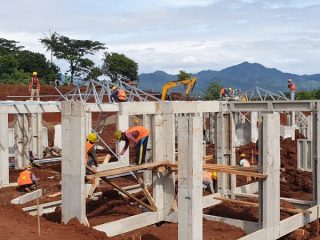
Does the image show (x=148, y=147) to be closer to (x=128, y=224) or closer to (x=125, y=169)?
(x=128, y=224)

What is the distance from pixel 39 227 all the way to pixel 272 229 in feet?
16.4

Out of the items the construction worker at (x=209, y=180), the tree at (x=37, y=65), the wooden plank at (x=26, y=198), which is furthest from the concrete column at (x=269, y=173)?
the tree at (x=37, y=65)

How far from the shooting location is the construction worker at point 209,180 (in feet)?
45.4

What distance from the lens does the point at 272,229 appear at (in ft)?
34.0

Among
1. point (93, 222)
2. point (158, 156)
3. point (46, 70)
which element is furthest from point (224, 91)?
point (46, 70)

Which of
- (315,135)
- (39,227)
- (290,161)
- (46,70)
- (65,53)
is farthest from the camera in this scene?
(65,53)

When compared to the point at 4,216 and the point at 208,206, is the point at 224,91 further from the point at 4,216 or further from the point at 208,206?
the point at 4,216

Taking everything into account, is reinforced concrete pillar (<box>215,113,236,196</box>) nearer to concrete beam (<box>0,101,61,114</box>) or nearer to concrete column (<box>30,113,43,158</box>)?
concrete beam (<box>0,101,61,114</box>)

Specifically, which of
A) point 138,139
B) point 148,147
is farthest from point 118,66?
point 138,139

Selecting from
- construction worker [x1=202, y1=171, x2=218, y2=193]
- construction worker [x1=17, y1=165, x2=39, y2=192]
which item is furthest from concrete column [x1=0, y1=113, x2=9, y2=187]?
construction worker [x1=202, y1=171, x2=218, y2=193]

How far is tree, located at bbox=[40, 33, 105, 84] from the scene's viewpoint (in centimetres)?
5462

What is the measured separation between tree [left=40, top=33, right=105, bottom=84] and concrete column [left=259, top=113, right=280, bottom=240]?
146 ft

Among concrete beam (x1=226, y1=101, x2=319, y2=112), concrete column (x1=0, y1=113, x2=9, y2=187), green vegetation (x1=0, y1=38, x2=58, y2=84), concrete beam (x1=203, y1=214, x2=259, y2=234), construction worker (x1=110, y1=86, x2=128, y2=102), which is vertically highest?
green vegetation (x1=0, y1=38, x2=58, y2=84)

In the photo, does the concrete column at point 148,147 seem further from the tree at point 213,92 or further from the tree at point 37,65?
the tree at point 37,65
